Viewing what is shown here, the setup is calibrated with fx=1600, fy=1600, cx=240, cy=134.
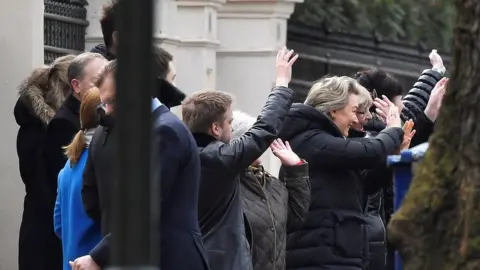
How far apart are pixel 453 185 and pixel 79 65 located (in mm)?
3133

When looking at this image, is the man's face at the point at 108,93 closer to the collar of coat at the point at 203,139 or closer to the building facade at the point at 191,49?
the collar of coat at the point at 203,139

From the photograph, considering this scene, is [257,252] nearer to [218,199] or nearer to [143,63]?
[218,199]

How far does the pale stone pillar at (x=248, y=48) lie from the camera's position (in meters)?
12.7

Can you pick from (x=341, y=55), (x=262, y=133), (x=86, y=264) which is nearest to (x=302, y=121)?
(x=262, y=133)

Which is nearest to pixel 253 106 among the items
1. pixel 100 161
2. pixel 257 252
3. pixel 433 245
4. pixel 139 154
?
pixel 257 252

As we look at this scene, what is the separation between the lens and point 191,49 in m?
11.8

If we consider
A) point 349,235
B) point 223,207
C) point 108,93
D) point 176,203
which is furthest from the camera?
point 349,235

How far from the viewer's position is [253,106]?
12.7 m

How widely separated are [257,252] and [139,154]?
3878 mm

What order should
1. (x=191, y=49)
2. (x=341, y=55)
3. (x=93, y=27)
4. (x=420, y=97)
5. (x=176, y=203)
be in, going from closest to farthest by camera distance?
1. (x=176, y=203)
2. (x=420, y=97)
3. (x=93, y=27)
4. (x=191, y=49)
5. (x=341, y=55)

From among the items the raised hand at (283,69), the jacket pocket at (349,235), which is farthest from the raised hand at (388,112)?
the raised hand at (283,69)

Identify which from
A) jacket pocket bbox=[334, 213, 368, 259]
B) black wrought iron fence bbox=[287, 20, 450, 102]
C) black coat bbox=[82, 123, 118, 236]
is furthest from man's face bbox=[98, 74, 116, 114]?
black wrought iron fence bbox=[287, 20, 450, 102]

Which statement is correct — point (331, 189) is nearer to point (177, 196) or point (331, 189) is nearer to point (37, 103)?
point (37, 103)

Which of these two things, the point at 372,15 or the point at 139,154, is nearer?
the point at 139,154
